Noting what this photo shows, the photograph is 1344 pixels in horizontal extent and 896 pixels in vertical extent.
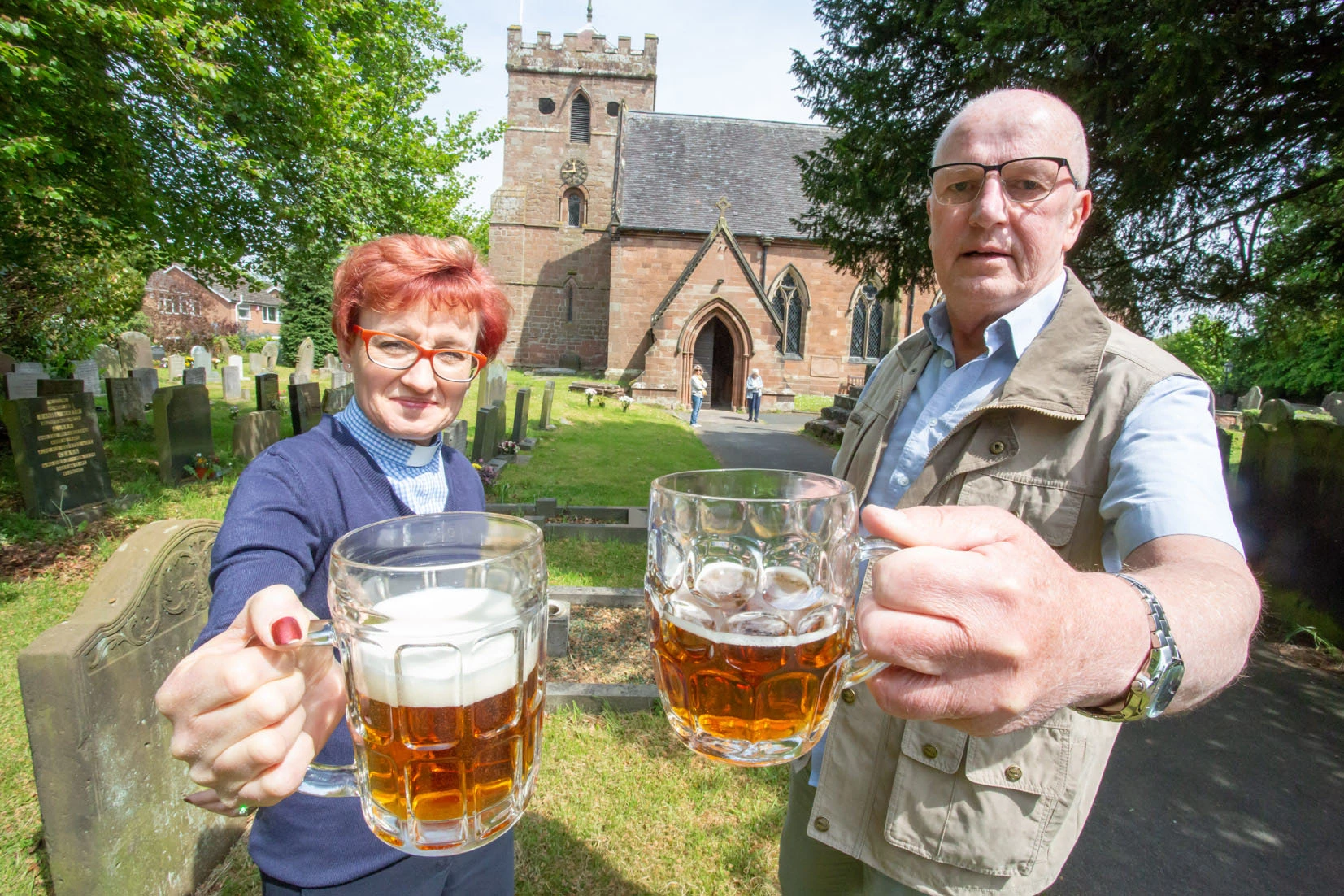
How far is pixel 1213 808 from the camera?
3648mm

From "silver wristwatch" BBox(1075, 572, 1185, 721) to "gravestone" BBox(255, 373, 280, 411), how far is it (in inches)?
523

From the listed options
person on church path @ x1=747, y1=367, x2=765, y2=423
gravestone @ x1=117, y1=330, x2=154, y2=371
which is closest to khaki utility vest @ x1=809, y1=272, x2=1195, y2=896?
gravestone @ x1=117, y1=330, x2=154, y2=371

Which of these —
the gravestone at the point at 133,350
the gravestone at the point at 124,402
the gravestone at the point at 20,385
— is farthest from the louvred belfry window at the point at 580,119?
the gravestone at the point at 20,385

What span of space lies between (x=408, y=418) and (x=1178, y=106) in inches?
240

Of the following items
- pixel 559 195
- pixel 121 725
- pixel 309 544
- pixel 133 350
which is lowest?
pixel 121 725

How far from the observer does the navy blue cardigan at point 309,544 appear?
136 cm

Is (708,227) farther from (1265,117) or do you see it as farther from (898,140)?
(1265,117)

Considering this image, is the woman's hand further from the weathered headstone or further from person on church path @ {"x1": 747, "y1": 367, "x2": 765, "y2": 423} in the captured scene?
person on church path @ {"x1": 747, "y1": 367, "x2": 765, "y2": 423}

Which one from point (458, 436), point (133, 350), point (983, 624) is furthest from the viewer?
point (133, 350)

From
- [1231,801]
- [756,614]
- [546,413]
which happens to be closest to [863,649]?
[756,614]

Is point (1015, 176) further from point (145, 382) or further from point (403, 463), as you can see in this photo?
point (145, 382)

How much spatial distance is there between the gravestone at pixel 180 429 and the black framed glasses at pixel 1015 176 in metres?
10.2

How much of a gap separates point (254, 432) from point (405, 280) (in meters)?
9.16

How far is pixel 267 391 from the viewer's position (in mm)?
11922
